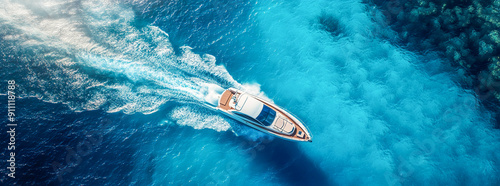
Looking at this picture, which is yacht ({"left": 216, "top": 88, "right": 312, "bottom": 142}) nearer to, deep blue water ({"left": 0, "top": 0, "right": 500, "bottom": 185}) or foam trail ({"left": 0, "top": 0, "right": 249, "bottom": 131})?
deep blue water ({"left": 0, "top": 0, "right": 500, "bottom": 185})

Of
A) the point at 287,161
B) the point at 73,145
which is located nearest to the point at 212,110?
the point at 287,161

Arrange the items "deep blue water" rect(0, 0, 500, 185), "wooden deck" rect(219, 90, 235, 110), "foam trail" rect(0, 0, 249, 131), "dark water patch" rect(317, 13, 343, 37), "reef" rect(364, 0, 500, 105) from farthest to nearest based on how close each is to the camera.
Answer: "dark water patch" rect(317, 13, 343, 37), "reef" rect(364, 0, 500, 105), "foam trail" rect(0, 0, 249, 131), "wooden deck" rect(219, 90, 235, 110), "deep blue water" rect(0, 0, 500, 185)

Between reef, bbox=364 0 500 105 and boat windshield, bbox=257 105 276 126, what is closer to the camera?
boat windshield, bbox=257 105 276 126

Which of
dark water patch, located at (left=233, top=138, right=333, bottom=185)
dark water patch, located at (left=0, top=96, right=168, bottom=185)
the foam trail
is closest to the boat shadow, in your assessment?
dark water patch, located at (left=233, top=138, right=333, bottom=185)

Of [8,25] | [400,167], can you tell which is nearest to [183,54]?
[8,25]

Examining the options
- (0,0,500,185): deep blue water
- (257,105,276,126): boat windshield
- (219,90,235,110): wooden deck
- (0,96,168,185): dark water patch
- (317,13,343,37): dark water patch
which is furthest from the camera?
(317,13,343,37): dark water patch

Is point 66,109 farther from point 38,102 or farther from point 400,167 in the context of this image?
point 400,167

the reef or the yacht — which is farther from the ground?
the reef

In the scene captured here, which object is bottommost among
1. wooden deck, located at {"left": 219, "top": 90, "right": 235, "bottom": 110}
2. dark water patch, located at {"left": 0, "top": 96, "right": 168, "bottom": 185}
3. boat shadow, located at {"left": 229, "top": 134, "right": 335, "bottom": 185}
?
dark water patch, located at {"left": 0, "top": 96, "right": 168, "bottom": 185}
